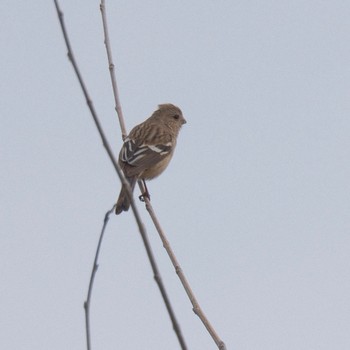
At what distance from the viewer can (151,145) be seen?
9914 millimetres

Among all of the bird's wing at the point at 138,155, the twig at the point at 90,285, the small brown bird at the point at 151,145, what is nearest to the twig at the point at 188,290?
the twig at the point at 90,285

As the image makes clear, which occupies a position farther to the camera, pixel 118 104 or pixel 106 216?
pixel 118 104

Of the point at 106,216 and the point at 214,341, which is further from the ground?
the point at 106,216

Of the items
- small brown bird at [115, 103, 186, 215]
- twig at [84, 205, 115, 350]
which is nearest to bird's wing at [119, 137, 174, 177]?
small brown bird at [115, 103, 186, 215]

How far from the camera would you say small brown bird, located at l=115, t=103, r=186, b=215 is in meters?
8.97

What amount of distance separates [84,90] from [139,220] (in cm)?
60

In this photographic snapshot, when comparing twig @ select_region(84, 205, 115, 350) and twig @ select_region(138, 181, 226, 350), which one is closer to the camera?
twig @ select_region(84, 205, 115, 350)

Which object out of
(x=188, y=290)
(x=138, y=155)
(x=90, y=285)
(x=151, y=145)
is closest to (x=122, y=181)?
(x=90, y=285)

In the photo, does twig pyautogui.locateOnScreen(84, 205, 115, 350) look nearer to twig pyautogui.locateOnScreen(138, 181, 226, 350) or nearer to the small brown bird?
twig pyautogui.locateOnScreen(138, 181, 226, 350)

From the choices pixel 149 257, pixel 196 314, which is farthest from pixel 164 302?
pixel 196 314

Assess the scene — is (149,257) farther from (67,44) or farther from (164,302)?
(67,44)

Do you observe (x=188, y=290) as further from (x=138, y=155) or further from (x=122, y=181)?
(x=138, y=155)

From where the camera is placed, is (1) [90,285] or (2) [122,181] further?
(1) [90,285]

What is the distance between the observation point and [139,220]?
2600 millimetres
